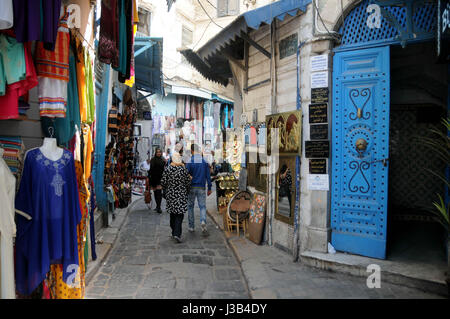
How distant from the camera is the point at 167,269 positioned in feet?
16.3

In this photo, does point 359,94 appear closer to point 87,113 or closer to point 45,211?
point 87,113

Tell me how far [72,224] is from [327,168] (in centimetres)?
351

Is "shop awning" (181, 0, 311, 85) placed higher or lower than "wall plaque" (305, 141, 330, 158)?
higher

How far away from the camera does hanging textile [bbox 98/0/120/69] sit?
13.8ft

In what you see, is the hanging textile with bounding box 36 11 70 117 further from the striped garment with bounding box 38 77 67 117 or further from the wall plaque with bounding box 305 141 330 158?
the wall plaque with bounding box 305 141 330 158

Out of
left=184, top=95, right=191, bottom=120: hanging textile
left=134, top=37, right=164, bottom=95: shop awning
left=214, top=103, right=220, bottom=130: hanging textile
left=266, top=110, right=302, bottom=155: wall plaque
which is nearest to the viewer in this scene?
left=266, top=110, right=302, bottom=155: wall plaque

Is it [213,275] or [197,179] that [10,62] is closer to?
[213,275]

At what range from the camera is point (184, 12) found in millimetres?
20203

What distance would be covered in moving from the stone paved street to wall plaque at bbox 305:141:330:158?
166 centimetres

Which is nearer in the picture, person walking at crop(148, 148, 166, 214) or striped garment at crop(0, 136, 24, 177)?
striped garment at crop(0, 136, 24, 177)

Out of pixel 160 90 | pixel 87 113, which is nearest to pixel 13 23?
pixel 87 113

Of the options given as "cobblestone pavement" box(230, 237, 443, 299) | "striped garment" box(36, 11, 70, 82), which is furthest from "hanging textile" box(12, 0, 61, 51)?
"cobblestone pavement" box(230, 237, 443, 299)

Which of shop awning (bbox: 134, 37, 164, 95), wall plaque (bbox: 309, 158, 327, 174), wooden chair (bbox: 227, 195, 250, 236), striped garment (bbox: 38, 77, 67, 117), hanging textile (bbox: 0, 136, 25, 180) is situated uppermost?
shop awning (bbox: 134, 37, 164, 95)
